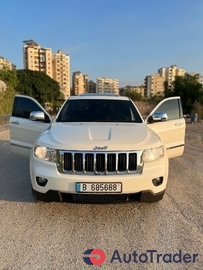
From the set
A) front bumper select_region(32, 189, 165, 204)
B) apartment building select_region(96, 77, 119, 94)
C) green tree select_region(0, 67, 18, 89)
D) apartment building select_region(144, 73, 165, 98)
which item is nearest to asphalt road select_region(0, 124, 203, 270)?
front bumper select_region(32, 189, 165, 204)

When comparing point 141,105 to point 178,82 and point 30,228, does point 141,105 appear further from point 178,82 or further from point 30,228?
point 30,228

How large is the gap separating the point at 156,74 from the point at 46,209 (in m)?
130

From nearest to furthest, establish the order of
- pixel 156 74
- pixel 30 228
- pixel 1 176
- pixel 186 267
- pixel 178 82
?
pixel 186 267, pixel 30 228, pixel 1 176, pixel 178 82, pixel 156 74

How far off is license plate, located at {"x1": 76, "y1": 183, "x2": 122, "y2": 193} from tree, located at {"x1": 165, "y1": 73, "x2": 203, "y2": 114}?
101ft

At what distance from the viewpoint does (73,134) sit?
337 centimetres

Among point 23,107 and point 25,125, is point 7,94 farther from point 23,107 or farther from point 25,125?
point 25,125

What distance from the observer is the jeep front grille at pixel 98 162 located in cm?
302

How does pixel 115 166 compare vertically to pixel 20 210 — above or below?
above

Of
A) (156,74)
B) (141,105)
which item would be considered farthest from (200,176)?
(156,74)

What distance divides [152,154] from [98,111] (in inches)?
65.7

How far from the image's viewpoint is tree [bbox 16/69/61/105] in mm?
50569

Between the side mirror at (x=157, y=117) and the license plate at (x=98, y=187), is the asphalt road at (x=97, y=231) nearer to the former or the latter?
the license plate at (x=98, y=187)

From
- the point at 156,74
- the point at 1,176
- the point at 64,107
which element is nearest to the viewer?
the point at 64,107

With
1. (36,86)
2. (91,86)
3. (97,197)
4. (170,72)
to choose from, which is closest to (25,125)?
(97,197)
